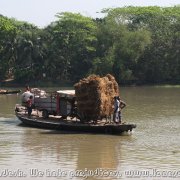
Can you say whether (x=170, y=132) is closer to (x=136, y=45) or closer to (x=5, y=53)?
(x=136, y=45)

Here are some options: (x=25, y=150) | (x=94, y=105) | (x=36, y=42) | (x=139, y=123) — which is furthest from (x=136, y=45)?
(x=25, y=150)

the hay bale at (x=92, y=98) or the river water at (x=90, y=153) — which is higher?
the hay bale at (x=92, y=98)

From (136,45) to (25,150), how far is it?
5205 cm

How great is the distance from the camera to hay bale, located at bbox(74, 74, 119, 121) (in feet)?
77.8

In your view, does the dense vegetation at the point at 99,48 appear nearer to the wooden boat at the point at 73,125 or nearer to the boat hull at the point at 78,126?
the wooden boat at the point at 73,125

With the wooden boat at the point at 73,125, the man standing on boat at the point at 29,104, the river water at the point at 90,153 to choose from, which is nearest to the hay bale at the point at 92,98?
the wooden boat at the point at 73,125

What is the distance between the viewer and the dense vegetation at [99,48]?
231 ft

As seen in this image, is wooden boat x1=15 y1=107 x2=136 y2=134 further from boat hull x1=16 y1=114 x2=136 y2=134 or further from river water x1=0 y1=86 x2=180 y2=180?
river water x1=0 y1=86 x2=180 y2=180

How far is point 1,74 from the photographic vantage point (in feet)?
243

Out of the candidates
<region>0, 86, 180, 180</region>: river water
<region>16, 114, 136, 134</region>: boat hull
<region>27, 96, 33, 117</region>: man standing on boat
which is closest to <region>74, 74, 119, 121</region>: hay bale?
<region>16, 114, 136, 134</region>: boat hull

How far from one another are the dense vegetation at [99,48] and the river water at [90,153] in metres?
42.5

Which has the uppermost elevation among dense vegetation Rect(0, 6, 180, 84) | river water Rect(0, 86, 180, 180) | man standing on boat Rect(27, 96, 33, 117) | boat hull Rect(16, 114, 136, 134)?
dense vegetation Rect(0, 6, 180, 84)

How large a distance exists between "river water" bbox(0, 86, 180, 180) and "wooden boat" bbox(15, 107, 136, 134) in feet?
1.17

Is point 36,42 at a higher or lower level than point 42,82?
higher
